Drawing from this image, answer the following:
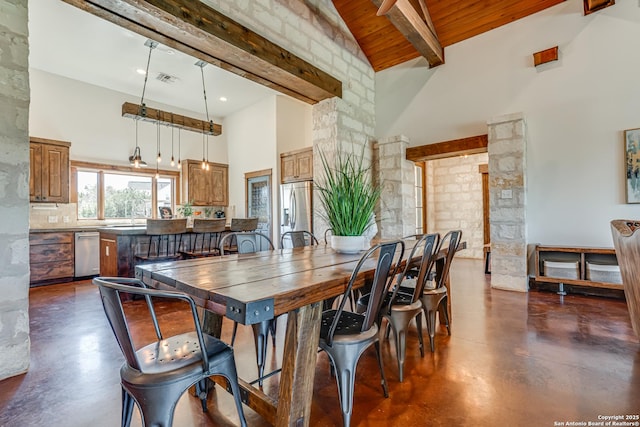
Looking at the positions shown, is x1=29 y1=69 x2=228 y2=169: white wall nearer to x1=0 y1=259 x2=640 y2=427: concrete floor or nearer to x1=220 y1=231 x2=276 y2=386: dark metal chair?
x1=0 y1=259 x2=640 y2=427: concrete floor

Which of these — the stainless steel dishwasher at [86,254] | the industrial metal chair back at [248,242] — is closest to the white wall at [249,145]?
the stainless steel dishwasher at [86,254]

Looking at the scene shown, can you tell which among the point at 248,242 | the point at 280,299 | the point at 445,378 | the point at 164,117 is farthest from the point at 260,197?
the point at 280,299

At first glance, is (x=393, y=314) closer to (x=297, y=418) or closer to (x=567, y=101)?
(x=297, y=418)

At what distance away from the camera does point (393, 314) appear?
6.12 feet

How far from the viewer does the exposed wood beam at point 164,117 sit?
4480 millimetres

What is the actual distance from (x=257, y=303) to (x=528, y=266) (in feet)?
14.1

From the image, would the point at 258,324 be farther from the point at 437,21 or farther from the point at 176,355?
the point at 437,21

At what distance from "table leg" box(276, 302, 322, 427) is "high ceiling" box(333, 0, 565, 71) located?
3897 mm

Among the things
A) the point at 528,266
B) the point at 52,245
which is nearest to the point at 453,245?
the point at 528,266

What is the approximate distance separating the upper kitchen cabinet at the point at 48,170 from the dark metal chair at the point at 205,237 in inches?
103

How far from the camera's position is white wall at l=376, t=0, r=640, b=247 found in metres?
3.55

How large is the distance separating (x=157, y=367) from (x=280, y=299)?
0.54m

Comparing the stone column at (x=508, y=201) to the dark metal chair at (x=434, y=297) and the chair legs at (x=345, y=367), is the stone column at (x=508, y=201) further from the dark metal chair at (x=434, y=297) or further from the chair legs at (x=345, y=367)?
the chair legs at (x=345, y=367)

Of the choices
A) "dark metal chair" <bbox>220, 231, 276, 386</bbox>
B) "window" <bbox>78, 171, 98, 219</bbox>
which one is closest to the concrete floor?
"dark metal chair" <bbox>220, 231, 276, 386</bbox>
